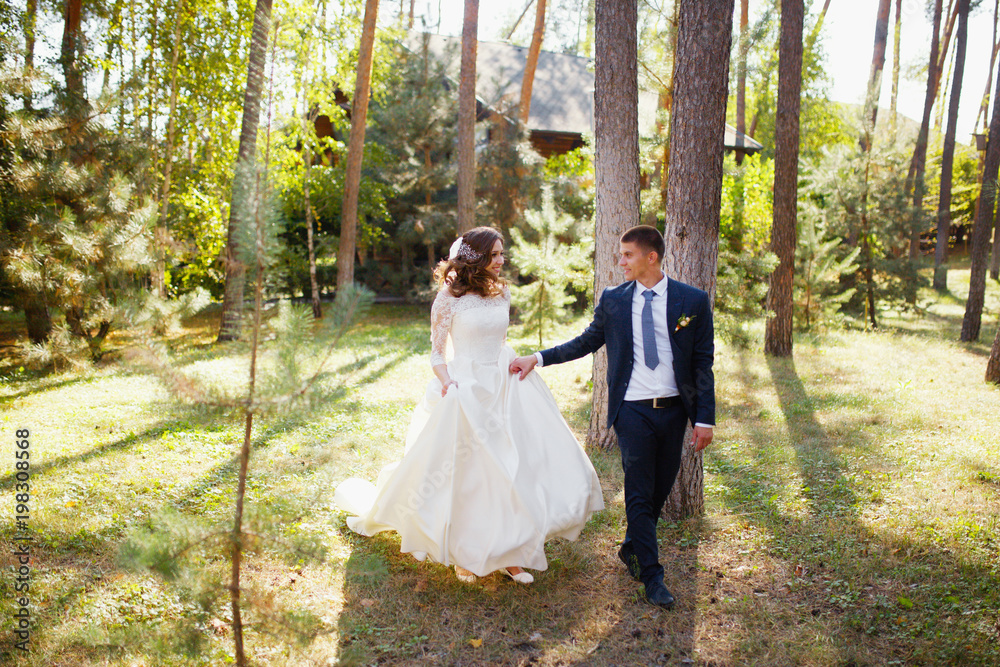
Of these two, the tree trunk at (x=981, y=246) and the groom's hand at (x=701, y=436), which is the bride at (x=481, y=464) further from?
the tree trunk at (x=981, y=246)

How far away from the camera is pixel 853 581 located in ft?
12.9

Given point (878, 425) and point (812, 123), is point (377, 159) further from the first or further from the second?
point (812, 123)

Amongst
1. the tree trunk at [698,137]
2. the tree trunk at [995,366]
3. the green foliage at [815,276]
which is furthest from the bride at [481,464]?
the green foliage at [815,276]

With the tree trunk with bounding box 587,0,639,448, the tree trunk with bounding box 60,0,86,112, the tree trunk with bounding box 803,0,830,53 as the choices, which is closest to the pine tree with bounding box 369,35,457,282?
the tree trunk with bounding box 60,0,86,112

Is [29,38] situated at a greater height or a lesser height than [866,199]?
greater

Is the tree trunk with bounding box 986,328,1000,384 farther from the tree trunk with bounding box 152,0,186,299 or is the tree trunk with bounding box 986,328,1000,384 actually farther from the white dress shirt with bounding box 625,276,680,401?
the tree trunk with bounding box 152,0,186,299

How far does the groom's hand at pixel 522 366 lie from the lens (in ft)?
13.3

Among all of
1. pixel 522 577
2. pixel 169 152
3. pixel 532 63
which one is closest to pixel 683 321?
pixel 522 577

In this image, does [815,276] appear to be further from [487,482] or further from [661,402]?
[487,482]

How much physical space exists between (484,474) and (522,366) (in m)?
0.76

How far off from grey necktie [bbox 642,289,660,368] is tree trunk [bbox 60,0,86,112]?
29.0ft

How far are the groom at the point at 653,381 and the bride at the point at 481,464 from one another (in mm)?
336

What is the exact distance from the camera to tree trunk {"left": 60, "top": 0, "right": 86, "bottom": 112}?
28.5ft

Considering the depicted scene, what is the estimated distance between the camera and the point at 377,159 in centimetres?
1753
